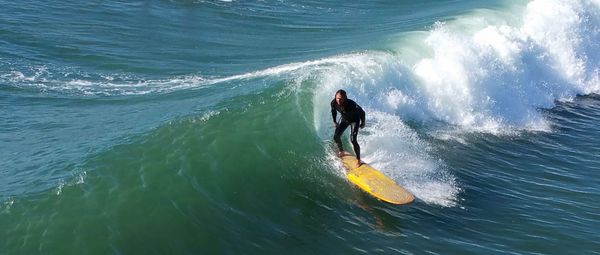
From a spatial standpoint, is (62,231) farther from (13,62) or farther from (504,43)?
(504,43)

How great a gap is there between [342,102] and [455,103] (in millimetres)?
6005

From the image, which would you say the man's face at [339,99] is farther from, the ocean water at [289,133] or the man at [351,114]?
the ocean water at [289,133]

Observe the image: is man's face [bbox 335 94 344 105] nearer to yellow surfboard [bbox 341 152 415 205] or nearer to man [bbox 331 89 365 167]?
man [bbox 331 89 365 167]

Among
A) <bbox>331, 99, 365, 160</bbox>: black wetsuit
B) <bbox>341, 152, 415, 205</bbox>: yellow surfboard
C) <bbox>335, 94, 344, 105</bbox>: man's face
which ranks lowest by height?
<bbox>341, 152, 415, 205</bbox>: yellow surfboard

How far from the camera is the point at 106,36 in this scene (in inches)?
871

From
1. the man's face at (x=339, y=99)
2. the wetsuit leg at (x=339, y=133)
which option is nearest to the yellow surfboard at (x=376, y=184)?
the wetsuit leg at (x=339, y=133)

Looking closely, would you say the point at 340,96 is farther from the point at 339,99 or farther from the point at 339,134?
the point at 339,134

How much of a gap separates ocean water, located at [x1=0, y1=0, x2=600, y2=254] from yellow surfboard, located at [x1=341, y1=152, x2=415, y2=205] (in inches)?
6.6

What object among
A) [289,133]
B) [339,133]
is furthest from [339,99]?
[289,133]

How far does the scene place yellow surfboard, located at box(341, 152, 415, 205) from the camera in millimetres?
11273

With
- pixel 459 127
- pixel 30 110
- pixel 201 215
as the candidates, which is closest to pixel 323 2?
pixel 459 127

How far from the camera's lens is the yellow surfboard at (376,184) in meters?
11.3

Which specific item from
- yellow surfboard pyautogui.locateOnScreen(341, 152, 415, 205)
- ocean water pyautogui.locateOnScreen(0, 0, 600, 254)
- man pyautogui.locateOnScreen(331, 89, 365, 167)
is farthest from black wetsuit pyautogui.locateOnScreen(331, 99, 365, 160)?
ocean water pyautogui.locateOnScreen(0, 0, 600, 254)

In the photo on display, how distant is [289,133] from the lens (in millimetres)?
13211
